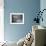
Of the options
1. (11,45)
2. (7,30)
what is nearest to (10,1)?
(7,30)

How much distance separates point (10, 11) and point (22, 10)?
0.50m

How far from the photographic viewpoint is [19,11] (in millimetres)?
5410

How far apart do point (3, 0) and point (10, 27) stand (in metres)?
1.16

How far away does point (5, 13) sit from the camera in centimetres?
538

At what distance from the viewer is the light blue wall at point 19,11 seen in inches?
212

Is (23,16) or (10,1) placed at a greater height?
(10,1)

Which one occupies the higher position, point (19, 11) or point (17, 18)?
point (19, 11)

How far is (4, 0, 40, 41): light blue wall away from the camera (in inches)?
212

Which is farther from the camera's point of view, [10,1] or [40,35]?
[10,1]

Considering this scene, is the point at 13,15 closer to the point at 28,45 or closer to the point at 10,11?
the point at 10,11

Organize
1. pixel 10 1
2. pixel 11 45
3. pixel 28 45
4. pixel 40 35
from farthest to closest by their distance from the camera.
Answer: pixel 10 1 → pixel 11 45 → pixel 28 45 → pixel 40 35

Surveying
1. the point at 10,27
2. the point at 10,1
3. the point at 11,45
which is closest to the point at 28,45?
the point at 11,45

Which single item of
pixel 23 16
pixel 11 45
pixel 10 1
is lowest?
pixel 11 45

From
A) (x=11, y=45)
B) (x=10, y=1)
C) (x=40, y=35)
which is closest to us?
(x=40, y=35)
